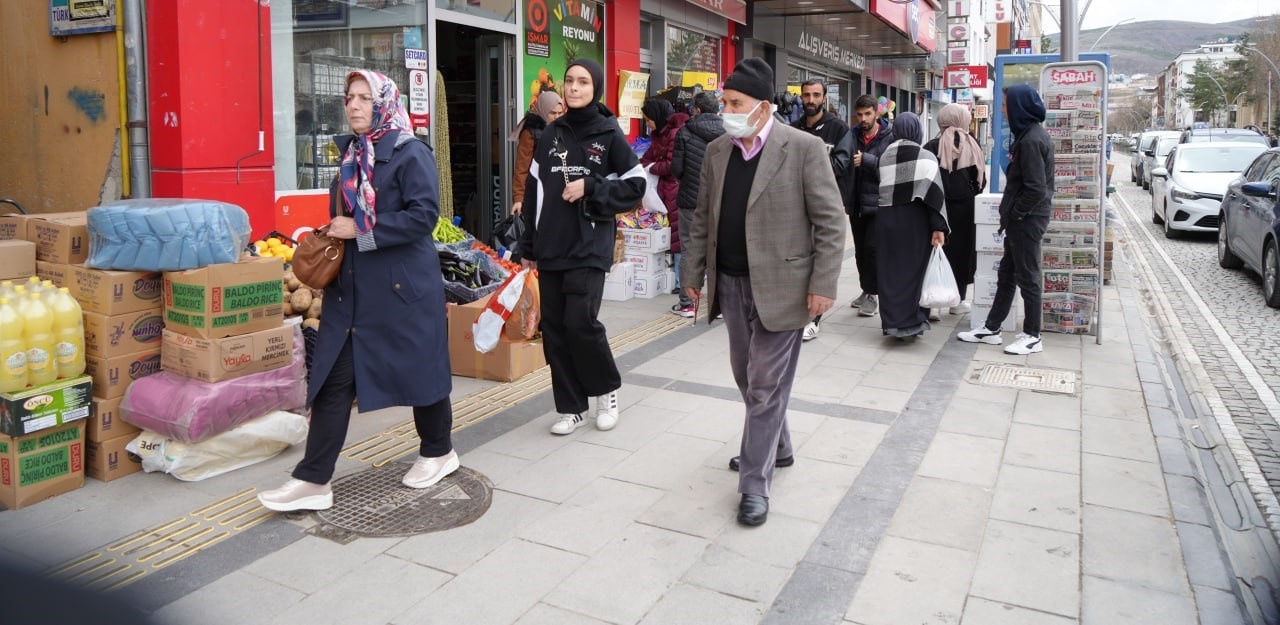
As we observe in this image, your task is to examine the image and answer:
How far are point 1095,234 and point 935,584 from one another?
5.35m

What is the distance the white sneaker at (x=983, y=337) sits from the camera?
8.15 meters

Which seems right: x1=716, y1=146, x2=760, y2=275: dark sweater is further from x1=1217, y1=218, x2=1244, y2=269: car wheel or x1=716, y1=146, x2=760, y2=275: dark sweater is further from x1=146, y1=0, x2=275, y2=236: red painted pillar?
x1=1217, y1=218, x2=1244, y2=269: car wheel

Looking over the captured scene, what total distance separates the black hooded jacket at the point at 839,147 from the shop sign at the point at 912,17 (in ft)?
35.3

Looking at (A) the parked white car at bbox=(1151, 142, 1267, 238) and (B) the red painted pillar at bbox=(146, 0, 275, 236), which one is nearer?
(B) the red painted pillar at bbox=(146, 0, 275, 236)

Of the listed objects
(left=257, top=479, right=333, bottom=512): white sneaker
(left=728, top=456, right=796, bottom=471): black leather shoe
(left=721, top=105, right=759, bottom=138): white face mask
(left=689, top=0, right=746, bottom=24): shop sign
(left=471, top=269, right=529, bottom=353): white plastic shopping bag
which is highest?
(left=689, top=0, right=746, bottom=24): shop sign

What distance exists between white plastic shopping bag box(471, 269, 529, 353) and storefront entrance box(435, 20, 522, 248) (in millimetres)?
4868

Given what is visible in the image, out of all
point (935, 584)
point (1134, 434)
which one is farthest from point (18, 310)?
point (1134, 434)

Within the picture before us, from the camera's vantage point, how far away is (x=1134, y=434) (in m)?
5.70

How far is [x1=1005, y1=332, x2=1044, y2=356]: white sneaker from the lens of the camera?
7.72m

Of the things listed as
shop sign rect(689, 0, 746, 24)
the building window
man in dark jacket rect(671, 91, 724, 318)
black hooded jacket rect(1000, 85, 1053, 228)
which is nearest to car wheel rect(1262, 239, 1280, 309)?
black hooded jacket rect(1000, 85, 1053, 228)

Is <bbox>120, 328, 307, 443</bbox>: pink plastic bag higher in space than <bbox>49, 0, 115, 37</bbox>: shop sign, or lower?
lower

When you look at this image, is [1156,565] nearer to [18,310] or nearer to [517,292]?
[517,292]

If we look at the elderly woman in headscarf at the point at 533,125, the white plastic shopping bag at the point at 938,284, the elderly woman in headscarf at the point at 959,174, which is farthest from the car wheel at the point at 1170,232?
the elderly woman in headscarf at the point at 533,125

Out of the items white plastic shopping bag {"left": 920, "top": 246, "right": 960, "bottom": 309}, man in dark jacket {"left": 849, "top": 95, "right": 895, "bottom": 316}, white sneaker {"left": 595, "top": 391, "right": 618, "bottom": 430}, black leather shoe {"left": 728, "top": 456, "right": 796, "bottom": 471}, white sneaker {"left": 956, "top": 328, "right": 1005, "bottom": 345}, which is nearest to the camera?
black leather shoe {"left": 728, "top": 456, "right": 796, "bottom": 471}
